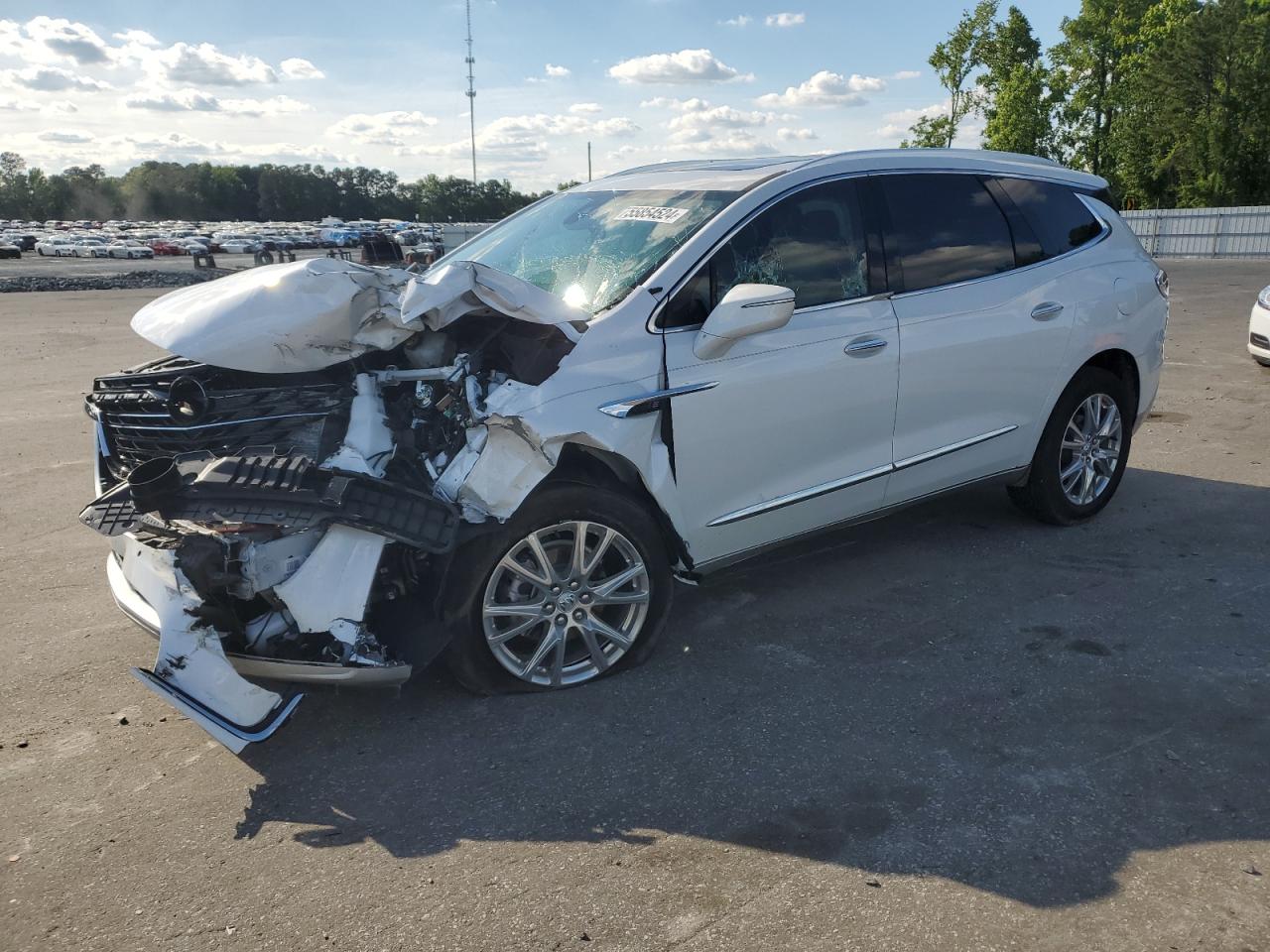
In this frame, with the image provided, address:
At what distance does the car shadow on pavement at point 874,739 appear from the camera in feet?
10.0

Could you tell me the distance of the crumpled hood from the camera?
12.0 feet

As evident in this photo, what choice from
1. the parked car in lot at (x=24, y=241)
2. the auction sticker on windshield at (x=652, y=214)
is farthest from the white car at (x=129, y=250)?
the auction sticker on windshield at (x=652, y=214)

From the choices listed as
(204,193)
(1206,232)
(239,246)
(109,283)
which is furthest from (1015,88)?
(204,193)

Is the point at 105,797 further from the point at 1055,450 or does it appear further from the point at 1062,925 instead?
the point at 1055,450

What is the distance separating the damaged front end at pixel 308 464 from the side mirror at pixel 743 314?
49cm

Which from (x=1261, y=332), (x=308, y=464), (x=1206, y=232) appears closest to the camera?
(x=308, y=464)

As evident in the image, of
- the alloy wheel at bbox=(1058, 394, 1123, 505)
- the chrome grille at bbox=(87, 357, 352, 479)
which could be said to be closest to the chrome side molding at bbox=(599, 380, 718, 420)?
the chrome grille at bbox=(87, 357, 352, 479)

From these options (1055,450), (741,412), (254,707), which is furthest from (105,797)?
(1055,450)

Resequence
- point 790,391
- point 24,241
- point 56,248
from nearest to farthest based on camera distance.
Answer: point 790,391 → point 56,248 → point 24,241

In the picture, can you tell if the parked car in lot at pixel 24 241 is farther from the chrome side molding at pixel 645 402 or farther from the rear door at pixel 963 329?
the chrome side molding at pixel 645 402

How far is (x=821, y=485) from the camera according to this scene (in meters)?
4.46

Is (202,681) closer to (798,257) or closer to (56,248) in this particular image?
(798,257)

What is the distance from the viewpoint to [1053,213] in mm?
5445

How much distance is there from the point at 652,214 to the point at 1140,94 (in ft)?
160
